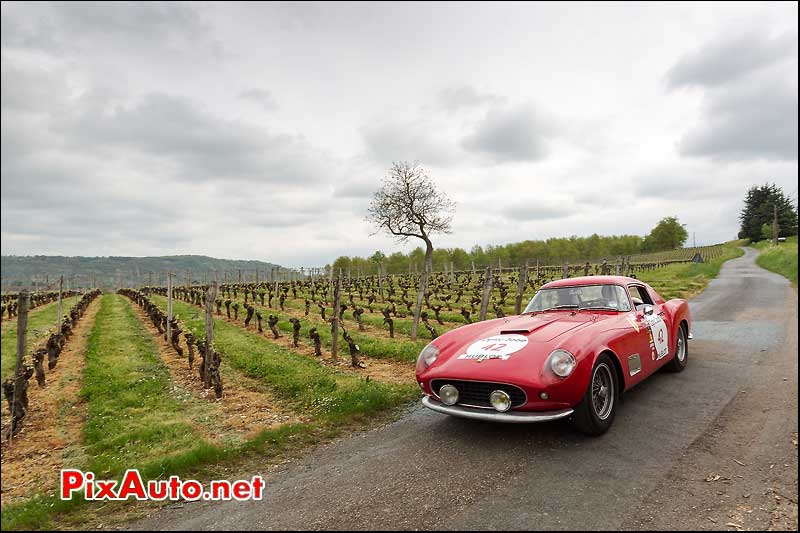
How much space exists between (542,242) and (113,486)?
111558 millimetres

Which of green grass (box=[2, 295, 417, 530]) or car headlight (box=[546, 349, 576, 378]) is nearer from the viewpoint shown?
car headlight (box=[546, 349, 576, 378])

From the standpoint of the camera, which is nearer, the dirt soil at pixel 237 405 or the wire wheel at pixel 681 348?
the dirt soil at pixel 237 405

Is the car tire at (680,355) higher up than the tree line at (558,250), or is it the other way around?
A: the tree line at (558,250)

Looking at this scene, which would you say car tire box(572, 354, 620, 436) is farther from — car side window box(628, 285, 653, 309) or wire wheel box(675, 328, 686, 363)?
wire wheel box(675, 328, 686, 363)

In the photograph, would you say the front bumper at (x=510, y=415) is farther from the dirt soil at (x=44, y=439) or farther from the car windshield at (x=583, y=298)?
the dirt soil at (x=44, y=439)

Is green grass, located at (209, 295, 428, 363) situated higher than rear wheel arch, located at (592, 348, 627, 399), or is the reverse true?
rear wheel arch, located at (592, 348, 627, 399)

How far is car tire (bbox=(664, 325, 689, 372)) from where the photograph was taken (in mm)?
6492

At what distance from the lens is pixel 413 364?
861 centimetres

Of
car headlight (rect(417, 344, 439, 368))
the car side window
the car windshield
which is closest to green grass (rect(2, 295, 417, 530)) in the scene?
car headlight (rect(417, 344, 439, 368))

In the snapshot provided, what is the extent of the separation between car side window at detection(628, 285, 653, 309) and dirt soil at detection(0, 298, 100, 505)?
7123 mm

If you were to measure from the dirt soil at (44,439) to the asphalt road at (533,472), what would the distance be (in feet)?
6.25

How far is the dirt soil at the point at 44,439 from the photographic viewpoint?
4132 millimetres

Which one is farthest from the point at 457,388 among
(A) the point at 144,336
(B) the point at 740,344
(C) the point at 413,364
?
(A) the point at 144,336

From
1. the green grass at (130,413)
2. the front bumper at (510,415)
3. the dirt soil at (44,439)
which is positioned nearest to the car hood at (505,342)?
the front bumper at (510,415)
